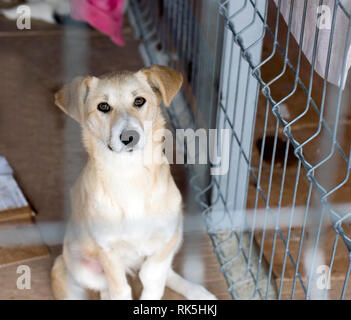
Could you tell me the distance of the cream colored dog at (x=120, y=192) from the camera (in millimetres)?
1677

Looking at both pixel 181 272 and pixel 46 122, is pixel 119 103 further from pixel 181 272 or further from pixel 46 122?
pixel 46 122

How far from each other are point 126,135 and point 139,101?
0.11m

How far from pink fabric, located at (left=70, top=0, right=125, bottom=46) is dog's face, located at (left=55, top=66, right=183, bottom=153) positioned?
121 cm

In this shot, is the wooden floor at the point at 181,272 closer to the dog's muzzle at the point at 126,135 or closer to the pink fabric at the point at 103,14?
the dog's muzzle at the point at 126,135

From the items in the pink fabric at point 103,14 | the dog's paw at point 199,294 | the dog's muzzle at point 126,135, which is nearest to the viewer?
the dog's muzzle at point 126,135

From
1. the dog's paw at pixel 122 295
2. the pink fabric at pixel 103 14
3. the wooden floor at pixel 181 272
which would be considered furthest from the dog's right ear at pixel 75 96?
the pink fabric at pixel 103 14

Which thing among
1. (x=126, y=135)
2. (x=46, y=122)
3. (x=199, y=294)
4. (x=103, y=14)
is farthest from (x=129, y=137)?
(x=103, y=14)

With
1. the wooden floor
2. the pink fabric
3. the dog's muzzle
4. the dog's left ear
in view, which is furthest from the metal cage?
the pink fabric

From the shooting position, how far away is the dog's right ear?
66.5 inches

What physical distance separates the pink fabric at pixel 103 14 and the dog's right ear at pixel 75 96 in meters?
1.22

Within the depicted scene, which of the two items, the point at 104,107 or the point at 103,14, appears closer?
the point at 104,107

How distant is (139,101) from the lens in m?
1.70

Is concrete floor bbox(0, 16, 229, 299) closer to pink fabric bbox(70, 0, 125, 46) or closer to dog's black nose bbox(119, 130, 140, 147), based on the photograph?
pink fabric bbox(70, 0, 125, 46)
